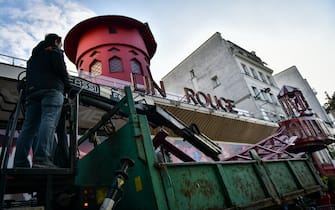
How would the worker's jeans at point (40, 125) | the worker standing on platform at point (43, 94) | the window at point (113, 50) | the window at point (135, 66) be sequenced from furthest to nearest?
the window at point (113, 50), the window at point (135, 66), the worker standing on platform at point (43, 94), the worker's jeans at point (40, 125)

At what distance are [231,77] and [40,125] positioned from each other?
22.8m

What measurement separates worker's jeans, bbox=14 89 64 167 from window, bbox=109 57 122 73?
12.9 metres

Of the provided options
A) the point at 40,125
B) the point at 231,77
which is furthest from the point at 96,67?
the point at 231,77

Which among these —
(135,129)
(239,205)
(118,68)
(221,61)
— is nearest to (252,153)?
(239,205)

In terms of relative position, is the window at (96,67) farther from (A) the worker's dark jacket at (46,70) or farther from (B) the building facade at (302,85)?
(B) the building facade at (302,85)

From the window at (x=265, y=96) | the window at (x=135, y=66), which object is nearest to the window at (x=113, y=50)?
the window at (x=135, y=66)

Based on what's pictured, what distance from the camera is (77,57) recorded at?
56.7 feet

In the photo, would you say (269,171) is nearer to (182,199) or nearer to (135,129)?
(182,199)

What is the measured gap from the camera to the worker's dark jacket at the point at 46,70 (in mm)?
3115

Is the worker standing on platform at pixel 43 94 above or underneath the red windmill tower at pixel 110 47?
underneath

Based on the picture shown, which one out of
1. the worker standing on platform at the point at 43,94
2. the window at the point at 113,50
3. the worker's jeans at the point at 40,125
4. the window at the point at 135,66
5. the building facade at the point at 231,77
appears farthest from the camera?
the building facade at the point at 231,77

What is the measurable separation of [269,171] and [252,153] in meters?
0.45

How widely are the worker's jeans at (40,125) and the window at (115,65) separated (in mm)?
12917

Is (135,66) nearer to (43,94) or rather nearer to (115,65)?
(115,65)
